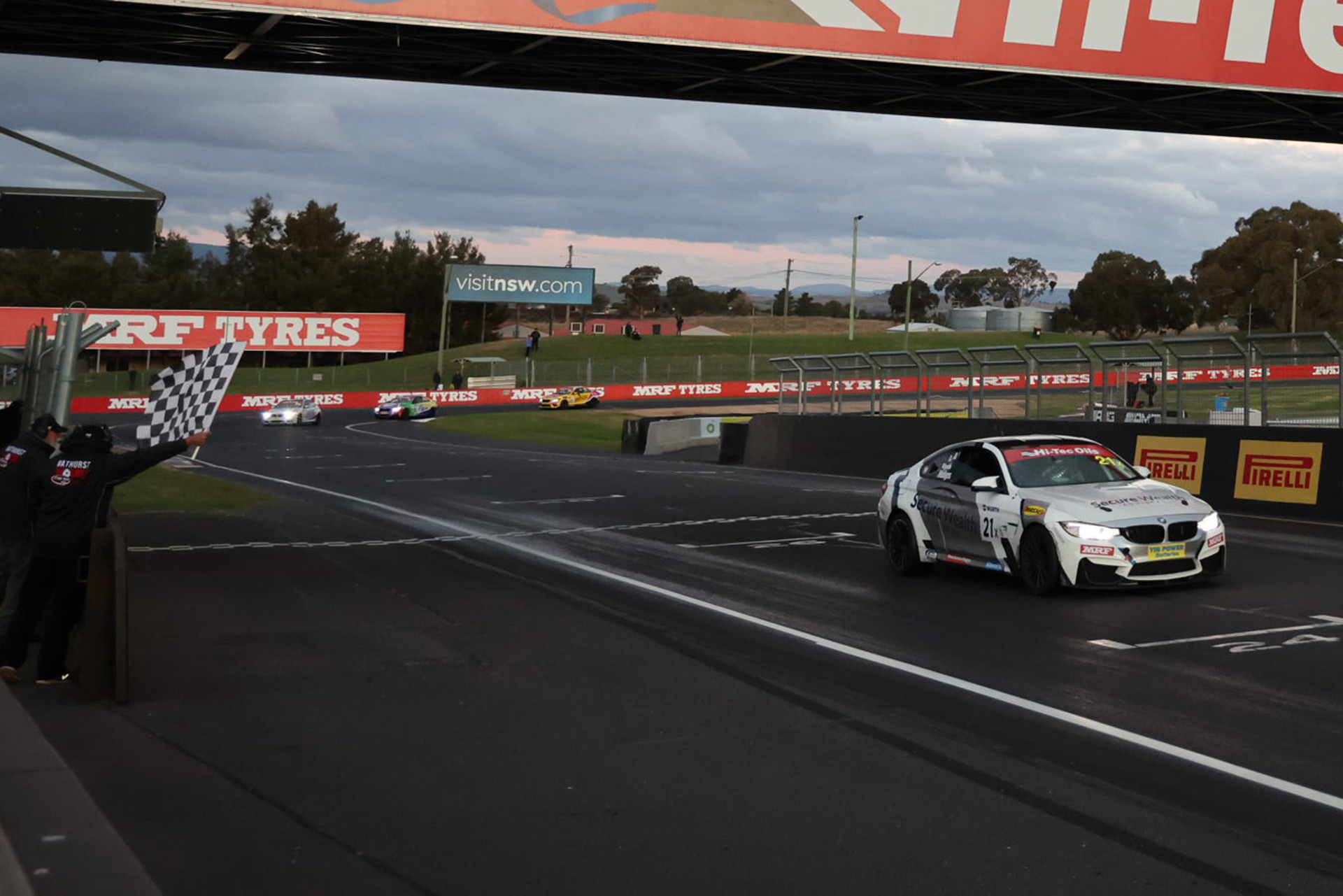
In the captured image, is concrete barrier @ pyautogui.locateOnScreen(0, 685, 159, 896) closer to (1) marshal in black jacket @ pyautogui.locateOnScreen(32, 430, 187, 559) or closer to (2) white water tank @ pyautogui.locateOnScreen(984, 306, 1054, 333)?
(1) marshal in black jacket @ pyautogui.locateOnScreen(32, 430, 187, 559)

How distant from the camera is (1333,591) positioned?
40.0 feet

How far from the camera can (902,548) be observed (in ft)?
46.7

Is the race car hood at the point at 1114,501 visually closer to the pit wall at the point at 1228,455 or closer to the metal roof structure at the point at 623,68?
the metal roof structure at the point at 623,68

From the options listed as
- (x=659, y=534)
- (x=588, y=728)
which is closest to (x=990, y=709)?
(x=588, y=728)

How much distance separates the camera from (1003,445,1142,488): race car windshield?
1301 centimetres

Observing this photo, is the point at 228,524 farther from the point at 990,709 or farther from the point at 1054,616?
the point at 990,709

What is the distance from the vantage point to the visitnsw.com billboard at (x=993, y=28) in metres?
15.1

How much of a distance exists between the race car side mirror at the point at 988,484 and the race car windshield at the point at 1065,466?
0.48 feet

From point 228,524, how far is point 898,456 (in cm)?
1435

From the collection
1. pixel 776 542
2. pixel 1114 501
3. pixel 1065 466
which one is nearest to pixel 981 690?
pixel 1114 501

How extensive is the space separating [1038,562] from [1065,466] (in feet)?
4.50

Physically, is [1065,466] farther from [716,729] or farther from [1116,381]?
[1116,381]

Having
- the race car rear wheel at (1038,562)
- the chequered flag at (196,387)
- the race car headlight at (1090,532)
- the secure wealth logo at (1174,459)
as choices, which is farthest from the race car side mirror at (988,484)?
the secure wealth logo at (1174,459)

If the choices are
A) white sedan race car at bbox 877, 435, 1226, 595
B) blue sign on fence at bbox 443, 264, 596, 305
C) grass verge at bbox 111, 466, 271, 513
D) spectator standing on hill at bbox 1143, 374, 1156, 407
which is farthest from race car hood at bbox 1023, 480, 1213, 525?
blue sign on fence at bbox 443, 264, 596, 305
